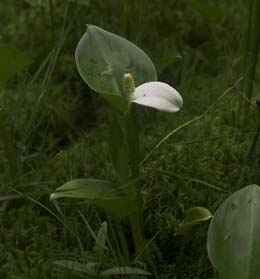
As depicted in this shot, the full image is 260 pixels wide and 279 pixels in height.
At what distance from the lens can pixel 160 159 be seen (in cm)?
140

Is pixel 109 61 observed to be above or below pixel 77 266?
above

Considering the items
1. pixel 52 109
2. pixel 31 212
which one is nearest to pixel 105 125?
pixel 52 109

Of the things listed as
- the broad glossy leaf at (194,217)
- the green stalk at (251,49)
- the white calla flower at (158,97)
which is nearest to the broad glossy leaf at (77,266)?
the broad glossy leaf at (194,217)

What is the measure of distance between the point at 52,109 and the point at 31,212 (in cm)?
41

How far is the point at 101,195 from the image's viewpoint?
1.07 metres

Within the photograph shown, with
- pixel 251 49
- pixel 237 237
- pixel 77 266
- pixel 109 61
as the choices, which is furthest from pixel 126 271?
pixel 251 49

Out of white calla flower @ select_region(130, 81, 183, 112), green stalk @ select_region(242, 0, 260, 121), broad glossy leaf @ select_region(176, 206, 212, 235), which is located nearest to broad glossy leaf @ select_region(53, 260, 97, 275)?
broad glossy leaf @ select_region(176, 206, 212, 235)

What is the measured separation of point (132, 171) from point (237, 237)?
0.22 m

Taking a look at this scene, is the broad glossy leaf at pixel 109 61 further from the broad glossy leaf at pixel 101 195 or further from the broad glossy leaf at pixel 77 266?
the broad glossy leaf at pixel 77 266

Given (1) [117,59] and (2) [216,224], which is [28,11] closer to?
(1) [117,59]

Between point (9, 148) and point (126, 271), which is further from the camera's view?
point (9, 148)

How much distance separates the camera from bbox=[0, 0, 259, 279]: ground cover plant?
1103 mm

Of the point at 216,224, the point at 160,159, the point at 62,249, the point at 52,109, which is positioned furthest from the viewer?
the point at 52,109

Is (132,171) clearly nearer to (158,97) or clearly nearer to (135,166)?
(135,166)
